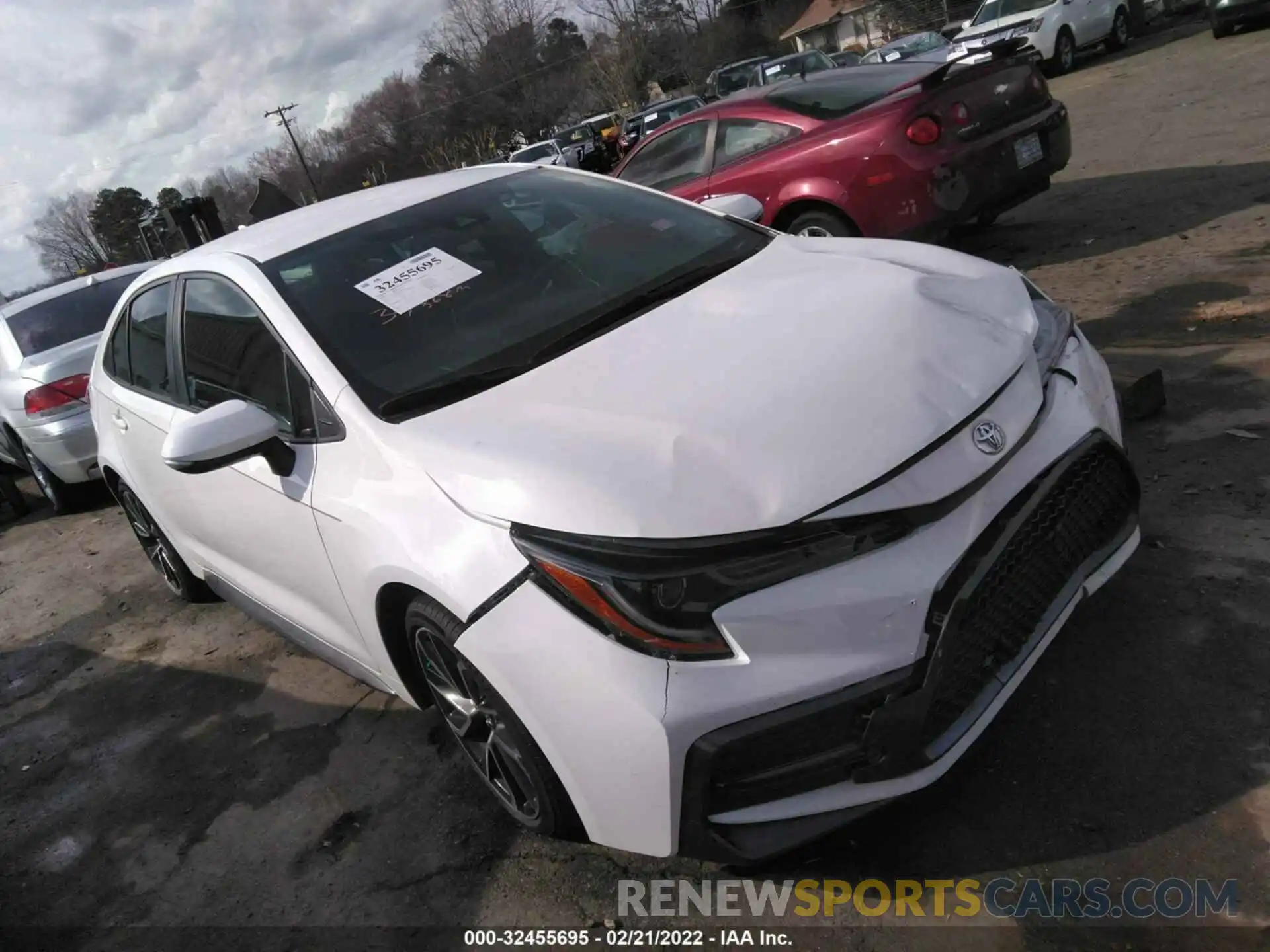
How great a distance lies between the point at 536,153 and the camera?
1083 inches

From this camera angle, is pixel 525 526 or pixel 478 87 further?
pixel 478 87

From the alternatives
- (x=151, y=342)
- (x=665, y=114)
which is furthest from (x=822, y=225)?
(x=665, y=114)

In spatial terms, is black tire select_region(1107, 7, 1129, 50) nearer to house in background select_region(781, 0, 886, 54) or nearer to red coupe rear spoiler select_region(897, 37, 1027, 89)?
red coupe rear spoiler select_region(897, 37, 1027, 89)

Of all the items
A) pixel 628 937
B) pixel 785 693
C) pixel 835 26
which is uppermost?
pixel 835 26

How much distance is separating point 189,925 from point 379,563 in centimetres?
126

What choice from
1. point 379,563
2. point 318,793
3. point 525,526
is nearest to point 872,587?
point 525,526

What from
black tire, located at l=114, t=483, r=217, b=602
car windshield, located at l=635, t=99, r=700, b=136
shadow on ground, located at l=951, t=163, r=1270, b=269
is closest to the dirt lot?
black tire, located at l=114, t=483, r=217, b=602

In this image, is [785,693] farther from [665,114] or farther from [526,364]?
[665,114]

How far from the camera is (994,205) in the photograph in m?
6.09

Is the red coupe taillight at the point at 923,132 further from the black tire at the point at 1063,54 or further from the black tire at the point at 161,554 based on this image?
the black tire at the point at 1063,54

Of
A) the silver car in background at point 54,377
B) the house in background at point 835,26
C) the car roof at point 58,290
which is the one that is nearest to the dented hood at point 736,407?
the silver car in background at point 54,377

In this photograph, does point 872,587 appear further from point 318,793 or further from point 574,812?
point 318,793

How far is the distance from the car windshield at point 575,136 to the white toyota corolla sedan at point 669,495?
27737mm

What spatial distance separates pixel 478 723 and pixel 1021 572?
1401 millimetres
